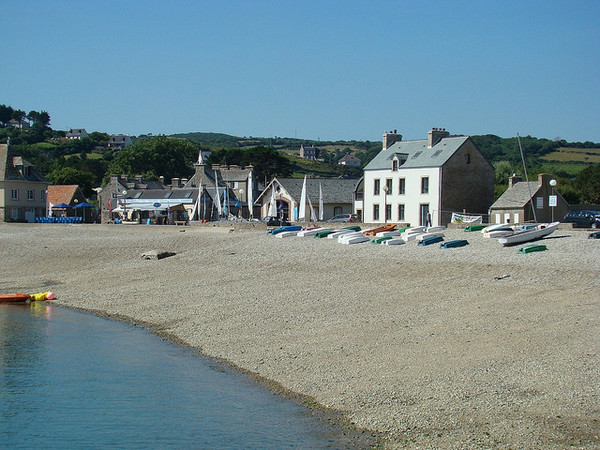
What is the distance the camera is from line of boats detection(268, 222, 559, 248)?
3126 cm

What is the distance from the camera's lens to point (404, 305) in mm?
21438

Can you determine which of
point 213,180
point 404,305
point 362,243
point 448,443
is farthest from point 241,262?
point 213,180

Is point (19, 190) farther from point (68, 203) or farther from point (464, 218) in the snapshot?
point (464, 218)

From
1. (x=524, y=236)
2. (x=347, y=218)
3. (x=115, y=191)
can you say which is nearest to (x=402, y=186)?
(x=347, y=218)

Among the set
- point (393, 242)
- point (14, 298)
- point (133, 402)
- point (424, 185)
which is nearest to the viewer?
point (133, 402)

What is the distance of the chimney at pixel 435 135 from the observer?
2276 inches

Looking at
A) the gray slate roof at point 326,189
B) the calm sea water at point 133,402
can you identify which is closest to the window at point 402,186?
the gray slate roof at point 326,189

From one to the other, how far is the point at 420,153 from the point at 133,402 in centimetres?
4645

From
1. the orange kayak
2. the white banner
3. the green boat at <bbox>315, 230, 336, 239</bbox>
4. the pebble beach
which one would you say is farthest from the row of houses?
the orange kayak

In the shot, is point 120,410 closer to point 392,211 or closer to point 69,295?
point 69,295

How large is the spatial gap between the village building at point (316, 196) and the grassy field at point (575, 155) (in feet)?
310

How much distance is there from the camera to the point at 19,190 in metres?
68.1

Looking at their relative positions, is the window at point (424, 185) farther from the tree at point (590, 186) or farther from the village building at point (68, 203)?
the village building at point (68, 203)

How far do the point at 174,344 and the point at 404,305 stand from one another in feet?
23.3
